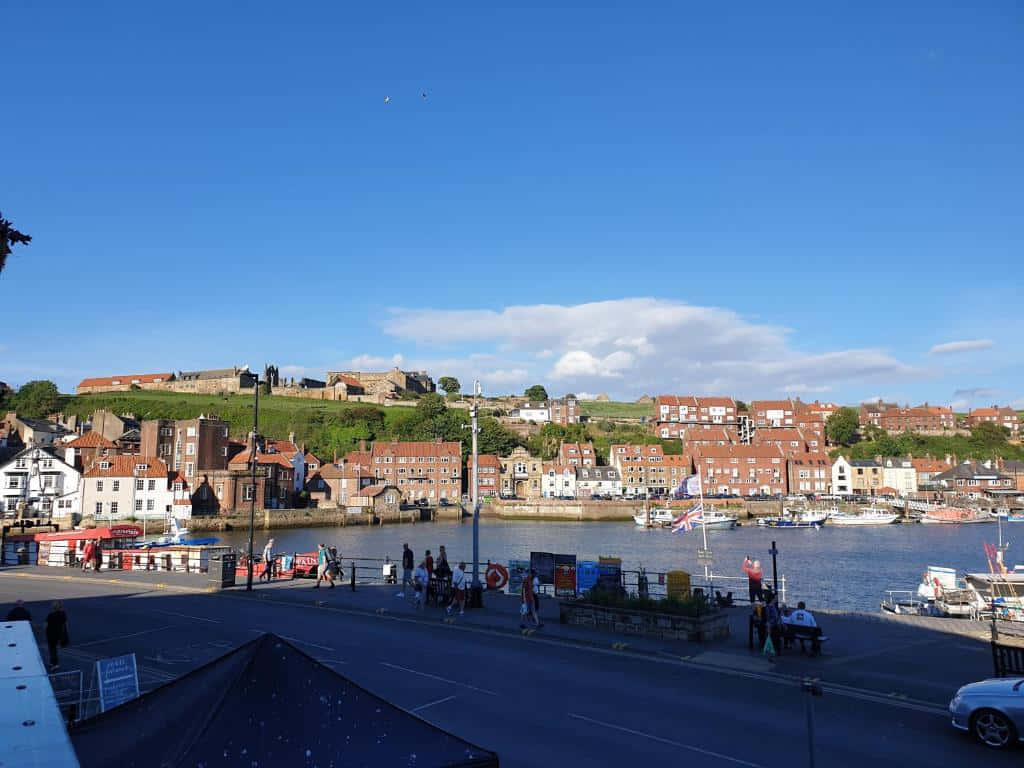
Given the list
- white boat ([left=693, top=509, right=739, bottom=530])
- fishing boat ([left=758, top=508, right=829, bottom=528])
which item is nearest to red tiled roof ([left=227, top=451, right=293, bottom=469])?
white boat ([left=693, top=509, right=739, bottom=530])

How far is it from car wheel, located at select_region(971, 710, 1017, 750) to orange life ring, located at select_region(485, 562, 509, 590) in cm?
1860

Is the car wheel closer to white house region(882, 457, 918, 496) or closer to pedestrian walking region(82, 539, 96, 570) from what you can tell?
pedestrian walking region(82, 539, 96, 570)

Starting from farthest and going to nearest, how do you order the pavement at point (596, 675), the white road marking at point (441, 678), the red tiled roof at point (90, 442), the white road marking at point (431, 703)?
the red tiled roof at point (90, 442)
the white road marking at point (441, 678)
the white road marking at point (431, 703)
the pavement at point (596, 675)

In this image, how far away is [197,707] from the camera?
17.8 feet

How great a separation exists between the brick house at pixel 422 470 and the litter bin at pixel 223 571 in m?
101

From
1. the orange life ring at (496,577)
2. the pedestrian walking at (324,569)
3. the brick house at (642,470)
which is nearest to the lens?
the orange life ring at (496,577)

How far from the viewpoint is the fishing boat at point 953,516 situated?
115062 mm

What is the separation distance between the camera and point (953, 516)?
115000mm

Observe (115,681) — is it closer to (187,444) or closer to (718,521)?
(718,521)

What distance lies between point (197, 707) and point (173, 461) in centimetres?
11179

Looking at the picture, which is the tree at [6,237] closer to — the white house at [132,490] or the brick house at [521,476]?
the white house at [132,490]

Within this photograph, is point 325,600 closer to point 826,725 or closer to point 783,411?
point 826,725

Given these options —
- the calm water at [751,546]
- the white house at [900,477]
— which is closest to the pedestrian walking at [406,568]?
the calm water at [751,546]

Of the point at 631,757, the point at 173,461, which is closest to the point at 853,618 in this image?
the point at 631,757
